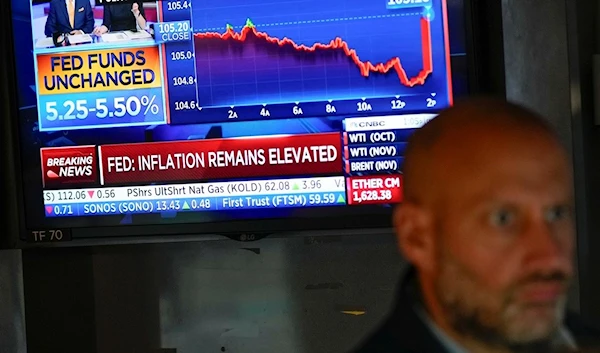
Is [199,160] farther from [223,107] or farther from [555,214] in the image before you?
[555,214]

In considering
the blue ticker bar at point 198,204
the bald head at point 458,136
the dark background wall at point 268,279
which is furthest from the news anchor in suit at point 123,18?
the bald head at point 458,136

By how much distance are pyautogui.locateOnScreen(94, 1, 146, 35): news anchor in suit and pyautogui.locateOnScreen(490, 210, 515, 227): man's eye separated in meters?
1.34

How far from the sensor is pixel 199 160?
76.4 inches

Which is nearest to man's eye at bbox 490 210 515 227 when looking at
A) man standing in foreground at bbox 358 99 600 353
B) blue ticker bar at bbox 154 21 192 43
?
man standing in foreground at bbox 358 99 600 353

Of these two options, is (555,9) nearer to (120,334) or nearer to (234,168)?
(234,168)

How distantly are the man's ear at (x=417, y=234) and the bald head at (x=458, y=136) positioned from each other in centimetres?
1

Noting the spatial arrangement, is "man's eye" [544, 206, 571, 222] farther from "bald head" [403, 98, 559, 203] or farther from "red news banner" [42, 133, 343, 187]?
"red news banner" [42, 133, 343, 187]

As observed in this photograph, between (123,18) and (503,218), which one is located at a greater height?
(123,18)

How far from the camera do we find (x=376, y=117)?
73.5 inches

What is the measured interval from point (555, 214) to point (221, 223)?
1.25m

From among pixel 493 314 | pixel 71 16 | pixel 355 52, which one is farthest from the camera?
pixel 71 16

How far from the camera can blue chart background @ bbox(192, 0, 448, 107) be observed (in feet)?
6.07

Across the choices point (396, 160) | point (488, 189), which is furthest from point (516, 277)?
point (396, 160)

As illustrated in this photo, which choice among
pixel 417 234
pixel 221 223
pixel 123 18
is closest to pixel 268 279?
pixel 221 223
